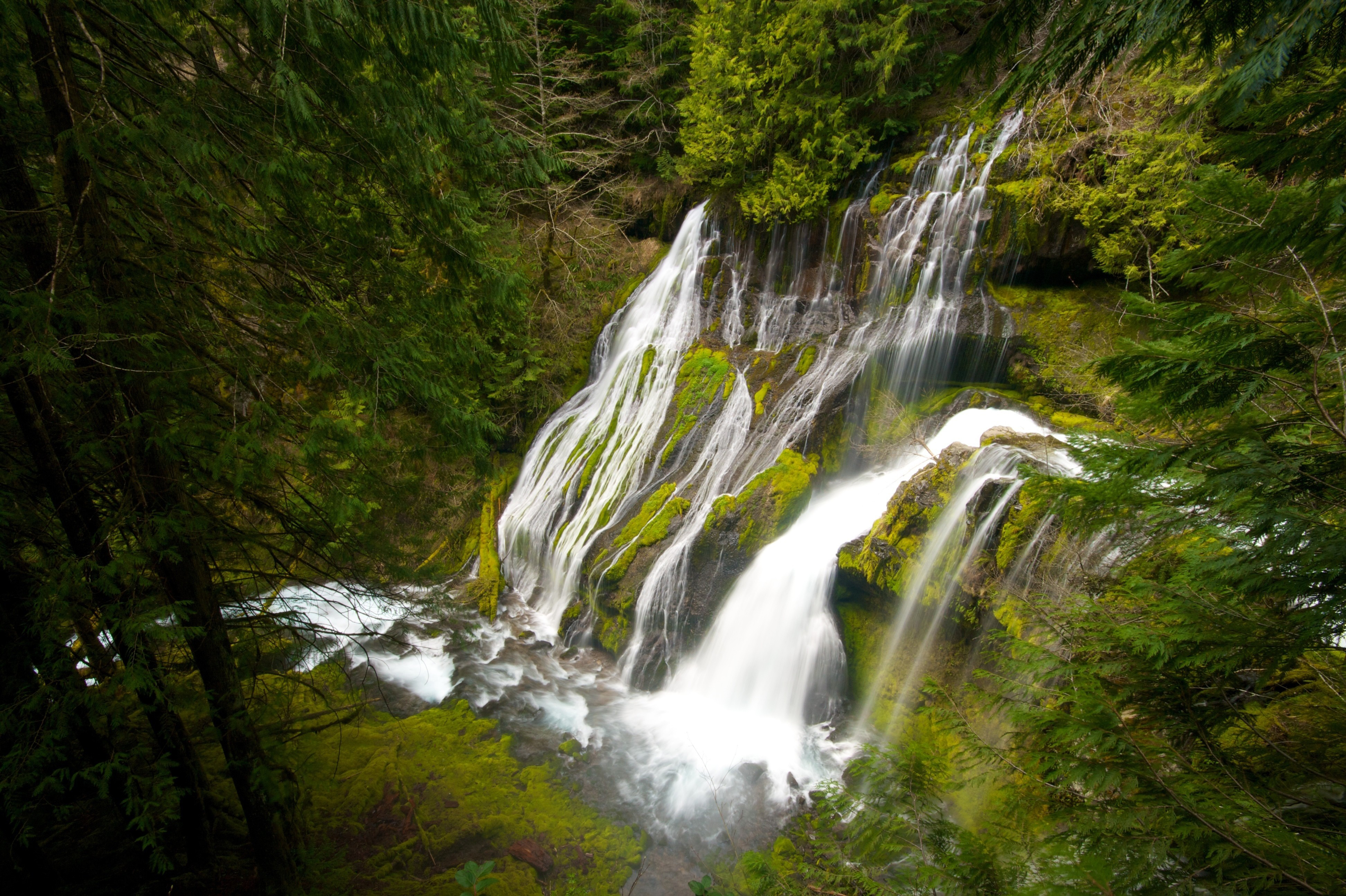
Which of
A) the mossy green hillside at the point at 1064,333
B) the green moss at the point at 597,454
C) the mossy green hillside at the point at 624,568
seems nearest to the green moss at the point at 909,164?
the mossy green hillside at the point at 1064,333

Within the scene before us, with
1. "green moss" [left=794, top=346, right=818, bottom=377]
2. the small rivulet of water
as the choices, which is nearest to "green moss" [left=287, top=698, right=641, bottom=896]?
the small rivulet of water

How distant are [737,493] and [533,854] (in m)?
5.23

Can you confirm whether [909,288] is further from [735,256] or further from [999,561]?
[999,561]

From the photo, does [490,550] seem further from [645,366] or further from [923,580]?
[923,580]

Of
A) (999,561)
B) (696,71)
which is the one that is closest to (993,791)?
(999,561)

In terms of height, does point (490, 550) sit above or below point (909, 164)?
below

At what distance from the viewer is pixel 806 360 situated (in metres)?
9.62

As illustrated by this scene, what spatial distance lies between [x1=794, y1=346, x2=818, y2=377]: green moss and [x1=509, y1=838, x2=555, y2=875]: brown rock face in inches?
295

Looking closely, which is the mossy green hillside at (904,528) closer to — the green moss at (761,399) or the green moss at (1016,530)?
the green moss at (1016,530)

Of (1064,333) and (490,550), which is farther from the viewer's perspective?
(490,550)

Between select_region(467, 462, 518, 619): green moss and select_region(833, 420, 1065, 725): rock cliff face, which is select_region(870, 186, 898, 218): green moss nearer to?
select_region(833, 420, 1065, 725): rock cliff face

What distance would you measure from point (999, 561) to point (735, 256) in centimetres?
903

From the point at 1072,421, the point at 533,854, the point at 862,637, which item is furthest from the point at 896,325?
the point at 533,854

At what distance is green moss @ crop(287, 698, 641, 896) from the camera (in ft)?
13.6
